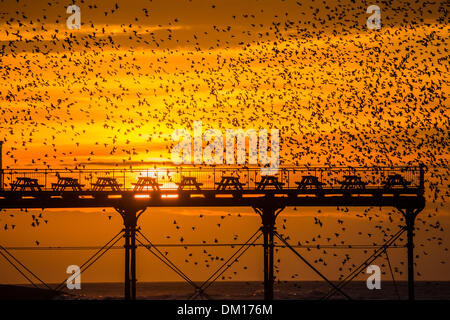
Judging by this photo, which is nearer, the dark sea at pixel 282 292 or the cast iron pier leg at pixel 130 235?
the cast iron pier leg at pixel 130 235

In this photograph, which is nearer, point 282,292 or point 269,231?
point 269,231

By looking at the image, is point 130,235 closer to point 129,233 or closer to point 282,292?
point 129,233

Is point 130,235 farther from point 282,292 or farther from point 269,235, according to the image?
point 282,292

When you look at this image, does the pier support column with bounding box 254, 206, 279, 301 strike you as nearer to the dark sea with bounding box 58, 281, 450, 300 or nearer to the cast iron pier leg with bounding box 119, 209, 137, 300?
the cast iron pier leg with bounding box 119, 209, 137, 300

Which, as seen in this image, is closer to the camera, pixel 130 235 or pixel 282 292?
pixel 130 235

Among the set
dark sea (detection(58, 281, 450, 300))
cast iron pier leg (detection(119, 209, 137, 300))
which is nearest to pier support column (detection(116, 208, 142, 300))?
cast iron pier leg (detection(119, 209, 137, 300))

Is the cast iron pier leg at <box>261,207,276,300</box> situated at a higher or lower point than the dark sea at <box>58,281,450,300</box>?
higher

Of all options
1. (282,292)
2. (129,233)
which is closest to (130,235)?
(129,233)

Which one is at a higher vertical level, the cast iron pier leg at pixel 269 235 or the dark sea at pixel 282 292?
the cast iron pier leg at pixel 269 235

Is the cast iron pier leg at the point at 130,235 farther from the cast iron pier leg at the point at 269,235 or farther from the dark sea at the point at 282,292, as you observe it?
the dark sea at the point at 282,292

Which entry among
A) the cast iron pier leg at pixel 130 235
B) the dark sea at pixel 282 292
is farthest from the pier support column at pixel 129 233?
the dark sea at pixel 282 292
